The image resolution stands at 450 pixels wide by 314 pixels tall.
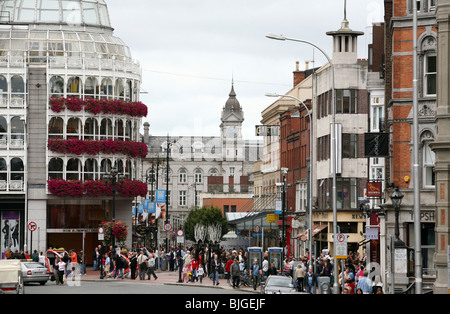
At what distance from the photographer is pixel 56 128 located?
7269cm

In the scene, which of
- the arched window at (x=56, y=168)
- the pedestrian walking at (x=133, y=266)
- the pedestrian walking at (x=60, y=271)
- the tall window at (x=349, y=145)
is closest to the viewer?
the pedestrian walking at (x=60, y=271)

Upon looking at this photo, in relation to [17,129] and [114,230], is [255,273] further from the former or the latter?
[17,129]

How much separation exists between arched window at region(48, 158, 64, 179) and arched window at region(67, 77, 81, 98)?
4784mm

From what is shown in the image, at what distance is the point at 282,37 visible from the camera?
35969 mm

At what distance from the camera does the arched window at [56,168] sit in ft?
238

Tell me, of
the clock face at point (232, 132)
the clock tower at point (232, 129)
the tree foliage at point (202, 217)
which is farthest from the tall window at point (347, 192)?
the clock face at point (232, 132)

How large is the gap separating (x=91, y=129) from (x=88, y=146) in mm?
1854

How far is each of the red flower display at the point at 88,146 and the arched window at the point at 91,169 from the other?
3.38ft

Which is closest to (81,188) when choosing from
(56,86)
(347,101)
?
(56,86)

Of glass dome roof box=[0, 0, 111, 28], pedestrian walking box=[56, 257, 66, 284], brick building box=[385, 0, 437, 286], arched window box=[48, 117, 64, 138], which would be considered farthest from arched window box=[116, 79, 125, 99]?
brick building box=[385, 0, 437, 286]

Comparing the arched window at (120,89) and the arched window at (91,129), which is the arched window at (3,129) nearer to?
the arched window at (91,129)

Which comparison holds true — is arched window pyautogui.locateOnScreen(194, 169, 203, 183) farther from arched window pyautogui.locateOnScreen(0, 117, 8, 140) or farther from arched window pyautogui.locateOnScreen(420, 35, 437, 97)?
arched window pyautogui.locateOnScreen(420, 35, 437, 97)

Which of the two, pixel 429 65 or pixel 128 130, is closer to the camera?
pixel 429 65
